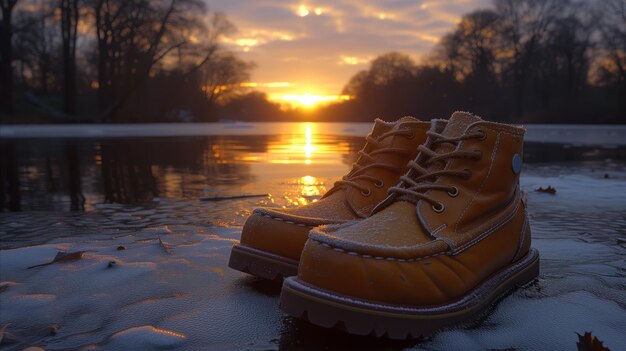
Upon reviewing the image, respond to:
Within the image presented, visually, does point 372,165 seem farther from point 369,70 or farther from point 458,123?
point 369,70

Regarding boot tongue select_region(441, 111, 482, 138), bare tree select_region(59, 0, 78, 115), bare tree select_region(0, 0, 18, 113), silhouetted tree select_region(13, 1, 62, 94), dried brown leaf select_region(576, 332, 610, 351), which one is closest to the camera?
dried brown leaf select_region(576, 332, 610, 351)

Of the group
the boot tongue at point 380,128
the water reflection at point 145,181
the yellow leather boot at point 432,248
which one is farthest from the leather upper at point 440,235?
the water reflection at point 145,181

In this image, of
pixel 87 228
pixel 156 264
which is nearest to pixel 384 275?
pixel 156 264

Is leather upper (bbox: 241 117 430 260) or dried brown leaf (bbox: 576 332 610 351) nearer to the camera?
dried brown leaf (bbox: 576 332 610 351)

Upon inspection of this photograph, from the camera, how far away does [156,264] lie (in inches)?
78.8

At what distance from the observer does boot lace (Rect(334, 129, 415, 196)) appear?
198 cm

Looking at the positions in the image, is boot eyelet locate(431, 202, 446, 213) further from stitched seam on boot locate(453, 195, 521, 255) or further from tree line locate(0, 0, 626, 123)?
tree line locate(0, 0, 626, 123)

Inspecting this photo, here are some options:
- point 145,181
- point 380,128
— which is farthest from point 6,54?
point 380,128

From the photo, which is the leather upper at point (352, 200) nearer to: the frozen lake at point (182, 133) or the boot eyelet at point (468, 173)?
the boot eyelet at point (468, 173)

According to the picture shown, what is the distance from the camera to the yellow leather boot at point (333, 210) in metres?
1.77

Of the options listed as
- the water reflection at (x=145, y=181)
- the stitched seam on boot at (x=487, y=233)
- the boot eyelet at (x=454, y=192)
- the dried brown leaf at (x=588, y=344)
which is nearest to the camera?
the dried brown leaf at (x=588, y=344)

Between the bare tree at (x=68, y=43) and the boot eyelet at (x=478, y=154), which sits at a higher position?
the bare tree at (x=68, y=43)

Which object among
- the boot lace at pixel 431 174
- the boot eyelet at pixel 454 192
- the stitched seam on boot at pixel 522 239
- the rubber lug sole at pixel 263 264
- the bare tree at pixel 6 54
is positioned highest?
the bare tree at pixel 6 54

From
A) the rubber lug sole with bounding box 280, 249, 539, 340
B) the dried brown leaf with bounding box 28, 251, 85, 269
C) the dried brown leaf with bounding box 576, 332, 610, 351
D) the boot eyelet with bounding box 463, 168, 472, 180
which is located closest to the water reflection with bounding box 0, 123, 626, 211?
the dried brown leaf with bounding box 28, 251, 85, 269
